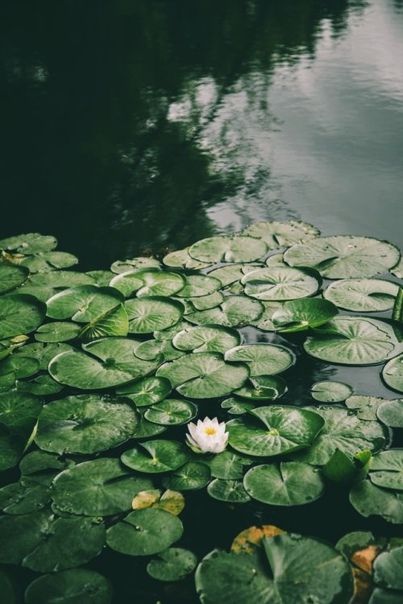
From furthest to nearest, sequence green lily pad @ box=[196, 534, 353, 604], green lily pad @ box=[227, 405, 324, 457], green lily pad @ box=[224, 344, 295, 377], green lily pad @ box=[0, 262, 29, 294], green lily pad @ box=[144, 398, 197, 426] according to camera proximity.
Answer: green lily pad @ box=[0, 262, 29, 294], green lily pad @ box=[224, 344, 295, 377], green lily pad @ box=[144, 398, 197, 426], green lily pad @ box=[227, 405, 324, 457], green lily pad @ box=[196, 534, 353, 604]

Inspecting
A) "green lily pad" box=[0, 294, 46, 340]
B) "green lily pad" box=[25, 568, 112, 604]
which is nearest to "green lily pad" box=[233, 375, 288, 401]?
"green lily pad" box=[25, 568, 112, 604]

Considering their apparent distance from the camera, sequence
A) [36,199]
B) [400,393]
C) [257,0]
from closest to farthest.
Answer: [400,393] → [36,199] → [257,0]

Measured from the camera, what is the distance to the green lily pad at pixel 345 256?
7.07 ft

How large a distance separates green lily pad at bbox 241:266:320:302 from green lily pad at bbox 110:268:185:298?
9.2 inches

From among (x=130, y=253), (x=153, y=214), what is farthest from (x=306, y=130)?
(x=130, y=253)

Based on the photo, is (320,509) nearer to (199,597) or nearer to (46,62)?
(199,597)

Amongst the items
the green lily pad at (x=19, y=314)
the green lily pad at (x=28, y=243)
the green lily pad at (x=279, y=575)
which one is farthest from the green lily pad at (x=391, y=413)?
the green lily pad at (x=28, y=243)

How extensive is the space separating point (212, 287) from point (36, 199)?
1247mm

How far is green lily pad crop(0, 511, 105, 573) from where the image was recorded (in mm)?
1255

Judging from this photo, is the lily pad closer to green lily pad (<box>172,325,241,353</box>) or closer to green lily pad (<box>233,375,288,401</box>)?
green lily pad (<box>172,325,241,353</box>)

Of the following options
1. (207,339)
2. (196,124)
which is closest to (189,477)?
(207,339)

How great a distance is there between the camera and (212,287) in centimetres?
214

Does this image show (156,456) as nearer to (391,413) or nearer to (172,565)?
(172,565)

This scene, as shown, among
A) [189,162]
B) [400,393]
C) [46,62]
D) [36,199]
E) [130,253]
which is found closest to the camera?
[400,393]
